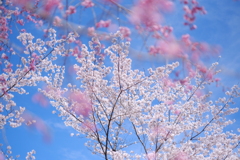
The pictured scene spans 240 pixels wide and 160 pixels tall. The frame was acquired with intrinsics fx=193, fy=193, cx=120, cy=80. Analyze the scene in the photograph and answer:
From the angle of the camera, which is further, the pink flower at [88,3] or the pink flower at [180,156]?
the pink flower at [180,156]

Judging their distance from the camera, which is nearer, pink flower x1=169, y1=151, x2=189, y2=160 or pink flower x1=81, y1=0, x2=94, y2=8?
pink flower x1=81, y1=0, x2=94, y2=8

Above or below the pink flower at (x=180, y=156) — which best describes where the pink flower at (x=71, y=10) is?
below

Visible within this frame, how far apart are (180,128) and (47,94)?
6.76 metres

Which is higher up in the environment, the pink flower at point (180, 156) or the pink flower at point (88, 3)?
the pink flower at point (180, 156)

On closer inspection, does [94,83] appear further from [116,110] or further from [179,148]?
[179,148]

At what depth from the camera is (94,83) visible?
341 inches

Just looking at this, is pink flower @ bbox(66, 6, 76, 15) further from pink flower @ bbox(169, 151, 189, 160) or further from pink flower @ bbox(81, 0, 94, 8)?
pink flower @ bbox(169, 151, 189, 160)

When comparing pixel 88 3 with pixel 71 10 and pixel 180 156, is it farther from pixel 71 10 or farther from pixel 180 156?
pixel 180 156

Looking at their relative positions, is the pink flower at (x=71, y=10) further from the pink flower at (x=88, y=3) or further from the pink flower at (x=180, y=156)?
the pink flower at (x=180, y=156)

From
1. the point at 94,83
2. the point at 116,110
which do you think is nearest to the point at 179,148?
the point at 116,110

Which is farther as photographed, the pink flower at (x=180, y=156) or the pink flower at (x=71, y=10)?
the pink flower at (x=180, y=156)

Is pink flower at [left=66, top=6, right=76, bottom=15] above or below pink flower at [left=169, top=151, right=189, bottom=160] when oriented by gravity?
below

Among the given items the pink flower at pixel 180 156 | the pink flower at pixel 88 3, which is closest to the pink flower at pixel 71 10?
the pink flower at pixel 88 3

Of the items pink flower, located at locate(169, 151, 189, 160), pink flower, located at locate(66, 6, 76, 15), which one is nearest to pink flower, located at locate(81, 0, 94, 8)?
pink flower, located at locate(66, 6, 76, 15)
